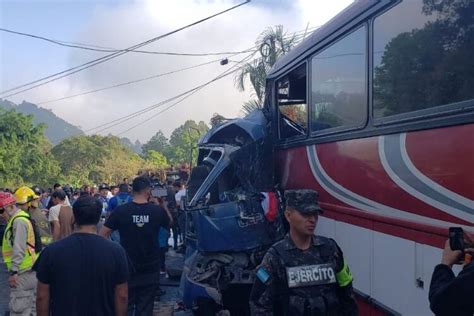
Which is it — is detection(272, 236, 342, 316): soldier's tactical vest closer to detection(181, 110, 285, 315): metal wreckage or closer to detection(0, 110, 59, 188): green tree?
detection(181, 110, 285, 315): metal wreckage

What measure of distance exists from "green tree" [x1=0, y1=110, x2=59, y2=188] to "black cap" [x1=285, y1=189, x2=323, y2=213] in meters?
27.5

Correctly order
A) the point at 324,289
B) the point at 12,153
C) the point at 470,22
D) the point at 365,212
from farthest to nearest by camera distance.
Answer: the point at 12,153 < the point at 365,212 < the point at 470,22 < the point at 324,289

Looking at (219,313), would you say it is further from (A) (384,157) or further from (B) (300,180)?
(A) (384,157)

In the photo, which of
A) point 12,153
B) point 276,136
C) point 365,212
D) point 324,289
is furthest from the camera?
point 12,153

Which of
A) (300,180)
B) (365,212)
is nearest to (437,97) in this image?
Result: (365,212)

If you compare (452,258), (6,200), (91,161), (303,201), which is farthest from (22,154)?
(452,258)

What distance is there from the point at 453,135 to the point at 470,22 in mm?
673

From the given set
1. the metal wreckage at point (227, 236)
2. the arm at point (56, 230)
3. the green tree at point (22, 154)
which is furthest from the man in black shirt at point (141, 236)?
the green tree at point (22, 154)

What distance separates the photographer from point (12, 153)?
28797mm

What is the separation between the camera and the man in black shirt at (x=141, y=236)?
5293 millimetres

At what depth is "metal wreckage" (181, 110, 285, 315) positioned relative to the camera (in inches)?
237

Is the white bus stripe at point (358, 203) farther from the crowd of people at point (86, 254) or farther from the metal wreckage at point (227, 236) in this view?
the crowd of people at point (86, 254)

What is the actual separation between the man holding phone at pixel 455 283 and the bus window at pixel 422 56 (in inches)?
40.1

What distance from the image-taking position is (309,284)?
274 centimetres
